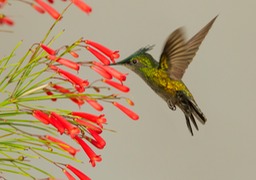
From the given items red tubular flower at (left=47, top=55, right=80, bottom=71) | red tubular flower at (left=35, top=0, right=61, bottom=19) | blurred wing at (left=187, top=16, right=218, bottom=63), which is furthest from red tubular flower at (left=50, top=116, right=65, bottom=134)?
blurred wing at (left=187, top=16, right=218, bottom=63)

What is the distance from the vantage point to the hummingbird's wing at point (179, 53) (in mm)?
1292

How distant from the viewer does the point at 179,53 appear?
134 cm

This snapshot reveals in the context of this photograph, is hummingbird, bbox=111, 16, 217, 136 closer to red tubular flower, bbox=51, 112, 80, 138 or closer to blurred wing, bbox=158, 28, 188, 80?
blurred wing, bbox=158, 28, 188, 80

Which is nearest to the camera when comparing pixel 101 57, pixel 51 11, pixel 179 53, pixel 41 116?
pixel 41 116

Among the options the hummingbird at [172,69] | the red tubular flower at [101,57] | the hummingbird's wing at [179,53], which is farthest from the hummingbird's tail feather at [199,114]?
the red tubular flower at [101,57]

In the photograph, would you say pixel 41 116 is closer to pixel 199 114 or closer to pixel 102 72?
pixel 102 72

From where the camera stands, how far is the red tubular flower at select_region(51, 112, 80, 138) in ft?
3.06

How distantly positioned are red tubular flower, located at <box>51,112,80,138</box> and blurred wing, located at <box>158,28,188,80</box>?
42 centimetres

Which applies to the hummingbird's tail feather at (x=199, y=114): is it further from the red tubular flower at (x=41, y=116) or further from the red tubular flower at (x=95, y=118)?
the red tubular flower at (x=41, y=116)

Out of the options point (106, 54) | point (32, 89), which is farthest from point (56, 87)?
point (106, 54)

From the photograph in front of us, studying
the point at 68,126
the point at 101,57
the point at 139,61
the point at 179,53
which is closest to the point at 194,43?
the point at 179,53

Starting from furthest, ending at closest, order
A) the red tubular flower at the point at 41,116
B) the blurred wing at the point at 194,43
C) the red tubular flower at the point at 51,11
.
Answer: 1. the blurred wing at the point at 194,43
2. the red tubular flower at the point at 51,11
3. the red tubular flower at the point at 41,116

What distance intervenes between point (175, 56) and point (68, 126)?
20.3 inches

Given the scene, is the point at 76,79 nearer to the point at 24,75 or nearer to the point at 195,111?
the point at 24,75
